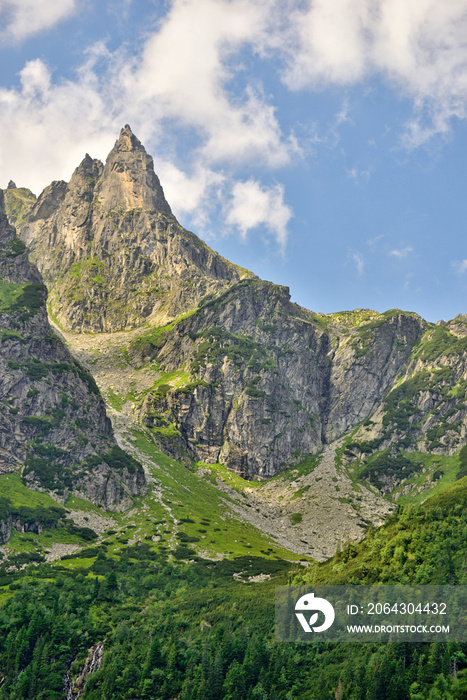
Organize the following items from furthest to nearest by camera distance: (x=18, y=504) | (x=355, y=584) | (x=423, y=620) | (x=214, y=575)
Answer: (x=18, y=504), (x=214, y=575), (x=355, y=584), (x=423, y=620)

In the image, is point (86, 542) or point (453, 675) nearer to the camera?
point (453, 675)

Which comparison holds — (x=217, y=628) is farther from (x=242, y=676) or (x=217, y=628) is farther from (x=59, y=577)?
(x=59, y=577)

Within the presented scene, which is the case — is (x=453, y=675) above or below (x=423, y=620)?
below

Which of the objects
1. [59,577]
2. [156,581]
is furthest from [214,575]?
[59,577]

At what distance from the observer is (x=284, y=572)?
188 meters

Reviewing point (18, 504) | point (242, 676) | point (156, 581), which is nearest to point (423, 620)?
point (242, 676)

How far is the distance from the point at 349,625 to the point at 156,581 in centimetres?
7414

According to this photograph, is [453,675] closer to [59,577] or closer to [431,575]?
[431,575]

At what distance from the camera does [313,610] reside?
11175 cm

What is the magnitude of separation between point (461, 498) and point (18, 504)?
154 m

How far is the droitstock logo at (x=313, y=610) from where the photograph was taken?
106 metres

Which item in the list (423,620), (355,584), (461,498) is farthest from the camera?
(461,498)

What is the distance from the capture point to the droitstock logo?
106 m

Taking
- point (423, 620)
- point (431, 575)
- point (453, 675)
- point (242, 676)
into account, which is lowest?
point (242, 676)
